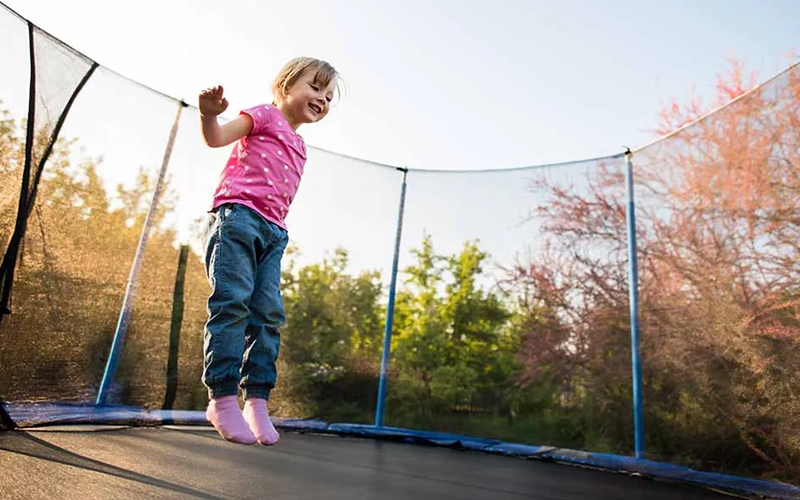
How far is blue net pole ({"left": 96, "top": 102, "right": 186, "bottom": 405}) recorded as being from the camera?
87.8 inches

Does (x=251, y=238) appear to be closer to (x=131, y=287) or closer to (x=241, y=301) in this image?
A: (x=241, y=301)

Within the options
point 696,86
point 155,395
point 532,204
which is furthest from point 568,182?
point 155,395

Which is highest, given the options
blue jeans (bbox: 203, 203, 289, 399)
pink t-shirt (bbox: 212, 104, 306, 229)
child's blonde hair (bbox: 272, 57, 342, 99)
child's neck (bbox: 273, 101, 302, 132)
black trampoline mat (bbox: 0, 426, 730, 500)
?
child's blonde hair (bbox: 272, 57, 342, 99)

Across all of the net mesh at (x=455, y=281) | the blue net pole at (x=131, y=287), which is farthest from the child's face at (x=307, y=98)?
the blue net pole at (x=131, y=287)

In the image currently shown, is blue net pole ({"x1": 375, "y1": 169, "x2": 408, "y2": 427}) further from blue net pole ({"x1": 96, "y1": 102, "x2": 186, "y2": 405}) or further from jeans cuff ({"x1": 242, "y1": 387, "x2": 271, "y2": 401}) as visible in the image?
jeans cuff ({"x1": 242, "y1": 387, "x2": 271, "y2": 401})

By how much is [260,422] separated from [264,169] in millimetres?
457

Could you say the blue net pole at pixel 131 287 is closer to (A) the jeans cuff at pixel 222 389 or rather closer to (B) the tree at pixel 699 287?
(A) the jeans cuff at pixel 222 389

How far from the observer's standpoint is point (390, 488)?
4.75ft

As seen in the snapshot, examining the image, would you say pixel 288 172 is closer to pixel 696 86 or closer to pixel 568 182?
pixel 568 182

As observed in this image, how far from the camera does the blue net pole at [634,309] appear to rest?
89.2 inches

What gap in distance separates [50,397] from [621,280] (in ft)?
8.21

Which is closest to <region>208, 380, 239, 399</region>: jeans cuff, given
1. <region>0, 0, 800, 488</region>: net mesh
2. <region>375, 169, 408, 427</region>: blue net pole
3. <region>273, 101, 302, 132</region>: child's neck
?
<region>273, 101, 302, 132</region>: child's neck

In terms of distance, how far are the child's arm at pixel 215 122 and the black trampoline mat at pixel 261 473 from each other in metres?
0.74

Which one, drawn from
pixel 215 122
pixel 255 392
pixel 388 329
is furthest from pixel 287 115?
pixel 388 329
